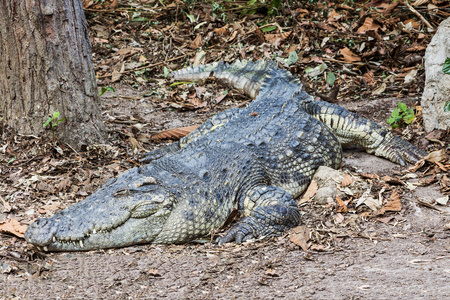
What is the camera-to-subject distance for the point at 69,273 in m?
3.22

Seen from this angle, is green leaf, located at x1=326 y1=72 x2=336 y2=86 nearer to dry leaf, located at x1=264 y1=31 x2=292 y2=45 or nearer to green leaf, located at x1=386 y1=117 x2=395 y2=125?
dry leaf, located at x1=264 y1=31 x2=292 y2=45

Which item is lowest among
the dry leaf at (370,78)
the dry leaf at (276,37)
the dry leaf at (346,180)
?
the dry leaf at (346,180)

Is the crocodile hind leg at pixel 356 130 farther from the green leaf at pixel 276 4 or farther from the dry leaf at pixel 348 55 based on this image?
the green leaf at pixel 276 4

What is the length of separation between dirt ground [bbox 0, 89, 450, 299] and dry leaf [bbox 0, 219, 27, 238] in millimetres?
66

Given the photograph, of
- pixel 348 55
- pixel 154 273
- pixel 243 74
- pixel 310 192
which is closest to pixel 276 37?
pixel 348 55

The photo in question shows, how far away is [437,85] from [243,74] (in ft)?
9.29

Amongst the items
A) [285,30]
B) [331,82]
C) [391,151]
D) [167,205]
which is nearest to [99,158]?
[167,205]

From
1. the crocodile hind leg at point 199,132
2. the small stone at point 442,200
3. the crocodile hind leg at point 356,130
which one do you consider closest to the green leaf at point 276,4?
the crocodile hind leg at point 356,130

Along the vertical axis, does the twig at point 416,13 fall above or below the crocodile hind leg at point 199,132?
above

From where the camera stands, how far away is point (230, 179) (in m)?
4.31

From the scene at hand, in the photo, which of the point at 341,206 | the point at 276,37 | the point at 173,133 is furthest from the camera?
the point at 276,37

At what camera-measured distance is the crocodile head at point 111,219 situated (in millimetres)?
3451

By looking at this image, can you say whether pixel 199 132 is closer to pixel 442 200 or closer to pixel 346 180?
pixel 346 180

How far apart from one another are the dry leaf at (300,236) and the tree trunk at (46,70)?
2.46 m
